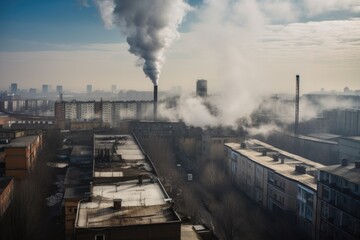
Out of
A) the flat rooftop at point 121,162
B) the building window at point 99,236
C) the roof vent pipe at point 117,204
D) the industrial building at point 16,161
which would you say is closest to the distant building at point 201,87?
the flat rooftop at point 121,162

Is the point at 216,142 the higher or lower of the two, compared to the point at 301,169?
higher

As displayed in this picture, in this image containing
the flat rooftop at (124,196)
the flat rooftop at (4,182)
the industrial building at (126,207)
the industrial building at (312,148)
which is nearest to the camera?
the industrial building at (126,207)

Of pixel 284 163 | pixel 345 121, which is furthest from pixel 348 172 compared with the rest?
pixel 345 121

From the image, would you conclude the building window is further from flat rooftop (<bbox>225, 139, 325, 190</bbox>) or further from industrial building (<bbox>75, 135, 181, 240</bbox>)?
flat rooftop (<bbox>225, 139, 325, 190</bbox>)

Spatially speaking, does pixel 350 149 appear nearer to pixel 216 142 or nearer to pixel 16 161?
pixel 216 142

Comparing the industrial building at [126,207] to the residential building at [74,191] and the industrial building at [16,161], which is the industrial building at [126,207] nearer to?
the residential building at [74,191]

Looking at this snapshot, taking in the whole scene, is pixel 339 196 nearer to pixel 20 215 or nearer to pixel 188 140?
pixel 20 215
